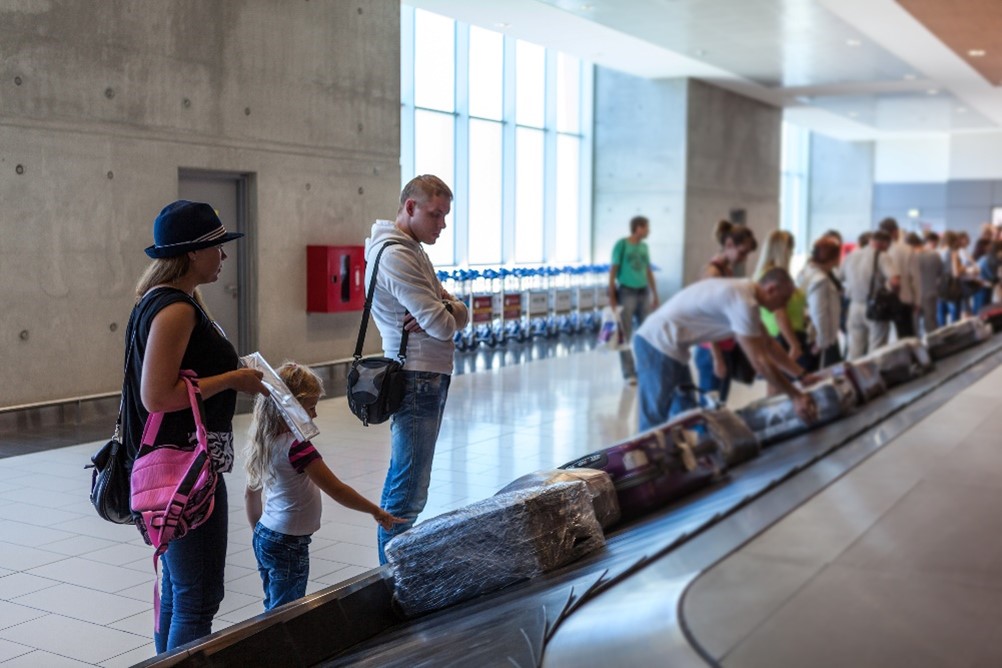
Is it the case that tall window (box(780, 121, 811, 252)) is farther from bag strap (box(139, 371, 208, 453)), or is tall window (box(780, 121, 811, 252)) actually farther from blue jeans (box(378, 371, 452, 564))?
bag strap (box(139, 371, 208, 453))

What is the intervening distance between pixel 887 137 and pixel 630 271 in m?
25.8

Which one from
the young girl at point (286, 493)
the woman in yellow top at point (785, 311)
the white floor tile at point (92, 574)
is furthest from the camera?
the woman in yellow top at point (785, 311)

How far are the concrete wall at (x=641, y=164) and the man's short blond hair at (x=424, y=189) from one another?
1722 centimetres

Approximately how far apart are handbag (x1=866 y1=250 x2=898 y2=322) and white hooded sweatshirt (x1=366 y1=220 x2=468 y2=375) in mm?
8235

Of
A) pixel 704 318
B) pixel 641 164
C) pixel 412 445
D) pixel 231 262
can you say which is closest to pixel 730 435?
pixel 704 318

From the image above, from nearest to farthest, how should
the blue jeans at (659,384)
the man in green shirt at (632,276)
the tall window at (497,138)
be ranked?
the blue jeans at (659,384), the man in green shirt at (632,276), the tall window at (497,138)

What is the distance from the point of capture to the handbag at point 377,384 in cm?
402

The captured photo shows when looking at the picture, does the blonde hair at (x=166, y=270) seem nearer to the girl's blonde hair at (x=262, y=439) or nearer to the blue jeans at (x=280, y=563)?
the girl's blonde hair at (x=262, y=439)

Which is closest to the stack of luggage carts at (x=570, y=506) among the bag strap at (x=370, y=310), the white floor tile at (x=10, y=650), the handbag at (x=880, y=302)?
the bag strap at (x=370, y=310)

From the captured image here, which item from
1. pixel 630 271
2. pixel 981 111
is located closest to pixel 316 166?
pixel 630 271

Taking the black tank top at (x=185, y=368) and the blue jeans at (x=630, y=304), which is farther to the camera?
the blue jeans at (x=630, y=304)

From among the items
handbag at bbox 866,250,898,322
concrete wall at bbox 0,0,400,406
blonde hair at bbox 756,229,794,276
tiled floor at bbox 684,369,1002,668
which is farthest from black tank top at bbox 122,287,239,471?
handbag at bbox 866,250,898,322

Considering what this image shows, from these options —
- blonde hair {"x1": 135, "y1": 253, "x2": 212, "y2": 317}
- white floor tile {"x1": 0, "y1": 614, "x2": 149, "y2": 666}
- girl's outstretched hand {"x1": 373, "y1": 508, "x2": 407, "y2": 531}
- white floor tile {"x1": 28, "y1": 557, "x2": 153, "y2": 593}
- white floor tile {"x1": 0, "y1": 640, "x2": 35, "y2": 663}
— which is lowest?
white floor tile {"x1": 28, "y1": 557, "x2": 153, "y2": 593}

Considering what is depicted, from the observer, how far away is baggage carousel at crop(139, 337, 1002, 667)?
316cm
